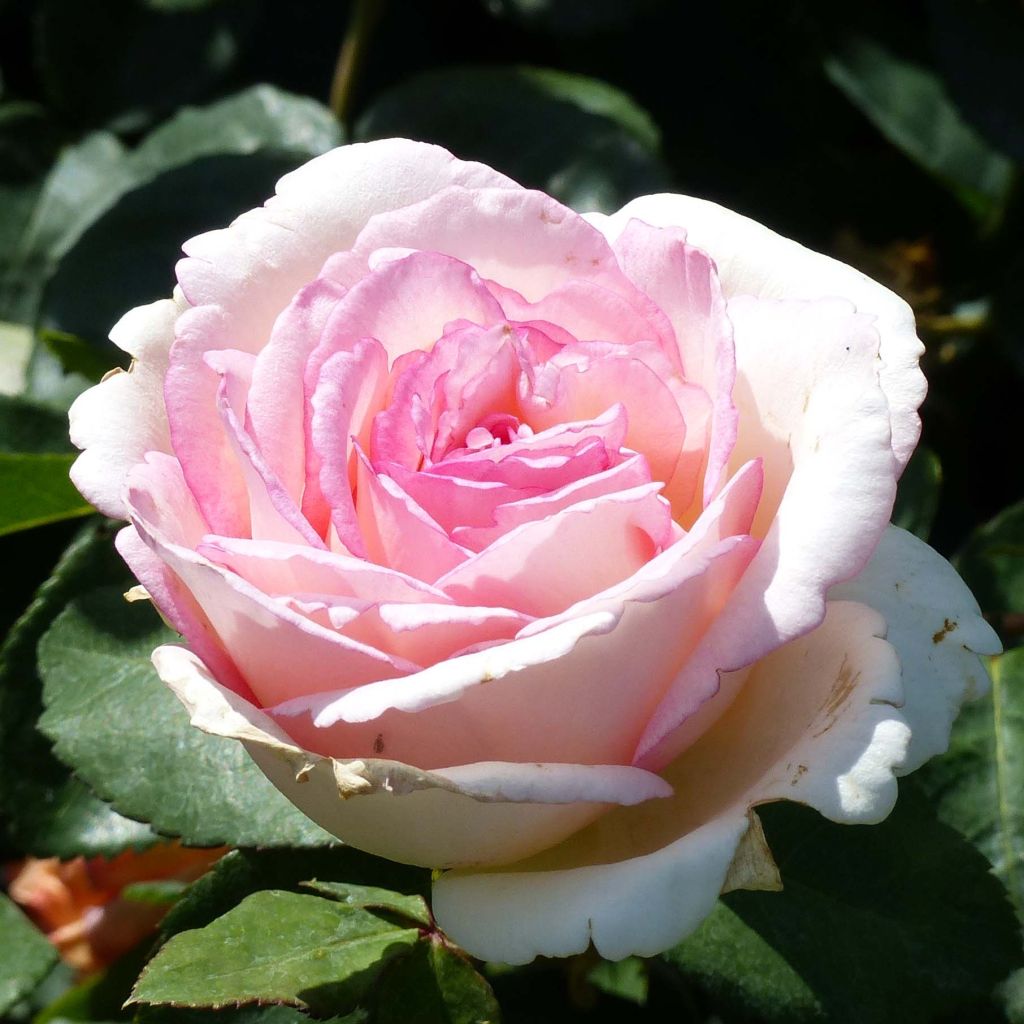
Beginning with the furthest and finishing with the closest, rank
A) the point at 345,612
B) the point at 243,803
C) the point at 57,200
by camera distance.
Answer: the point at 57,200 → the point at 243,803 → the point at 345,612

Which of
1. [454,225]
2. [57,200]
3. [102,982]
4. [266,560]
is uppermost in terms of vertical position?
[454,225]

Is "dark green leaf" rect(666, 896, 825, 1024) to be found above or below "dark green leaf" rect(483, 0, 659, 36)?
below

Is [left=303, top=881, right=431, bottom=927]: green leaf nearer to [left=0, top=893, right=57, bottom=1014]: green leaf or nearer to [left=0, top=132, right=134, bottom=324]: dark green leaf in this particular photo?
[left=0, top=893, right=57, bottom=1014]: green leaf

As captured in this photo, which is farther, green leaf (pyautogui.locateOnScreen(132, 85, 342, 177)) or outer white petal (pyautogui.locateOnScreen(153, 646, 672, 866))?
green leaf (pyautogui.locateOnScreen(132, 85, 342, 177))

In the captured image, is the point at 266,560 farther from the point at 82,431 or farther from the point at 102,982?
the point at 102,982

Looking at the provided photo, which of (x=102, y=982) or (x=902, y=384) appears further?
(x=102, y=982)

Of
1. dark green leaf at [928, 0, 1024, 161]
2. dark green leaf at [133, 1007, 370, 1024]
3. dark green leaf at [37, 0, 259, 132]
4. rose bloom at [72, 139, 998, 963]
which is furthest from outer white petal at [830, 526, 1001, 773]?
dark green leaf at [37, 0, 259, 132]

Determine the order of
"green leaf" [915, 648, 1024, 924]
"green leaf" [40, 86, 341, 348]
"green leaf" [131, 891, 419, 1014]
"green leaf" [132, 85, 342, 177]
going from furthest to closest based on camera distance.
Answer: "green leaf" [132, 85, 342, 177], "green leaf" [40, 86, 341, 348], "green leaf" [915, 648, 1024, 924], "green leaf" [131, 891, 419, 1014]

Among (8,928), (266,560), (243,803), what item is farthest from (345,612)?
(8,928)
